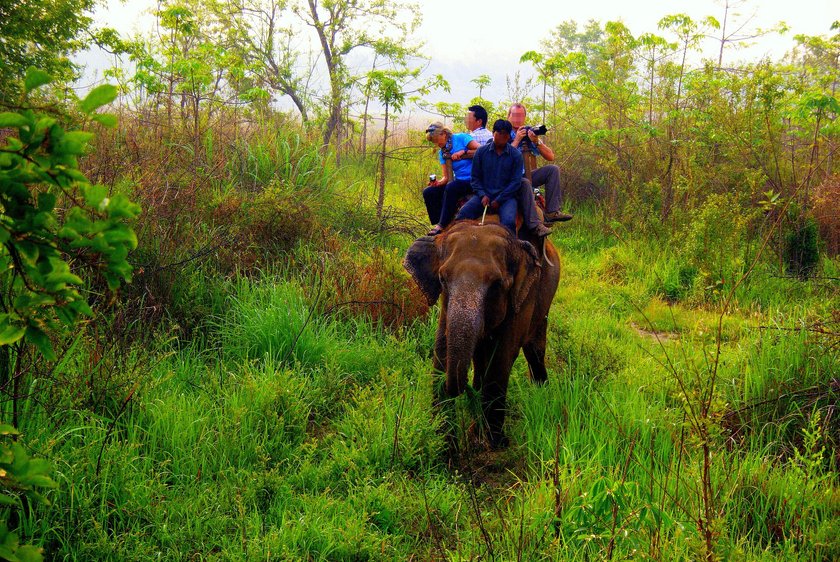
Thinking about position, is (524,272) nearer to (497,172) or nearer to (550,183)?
(497,172)

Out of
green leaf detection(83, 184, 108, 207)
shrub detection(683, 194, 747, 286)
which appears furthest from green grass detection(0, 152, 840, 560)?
shrub detection(683, 194, 747, 286)

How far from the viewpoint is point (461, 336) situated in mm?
3990

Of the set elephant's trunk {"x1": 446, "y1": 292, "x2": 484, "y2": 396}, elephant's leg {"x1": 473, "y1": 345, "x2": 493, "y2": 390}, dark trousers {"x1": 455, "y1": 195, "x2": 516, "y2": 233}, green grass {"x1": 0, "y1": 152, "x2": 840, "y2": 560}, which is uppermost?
dark trousers {"x1": 455, "y1": 195, "x2": 516, "y2": 233}

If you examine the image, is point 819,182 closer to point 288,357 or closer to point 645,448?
point 645,448

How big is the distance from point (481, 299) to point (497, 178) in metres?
1.24

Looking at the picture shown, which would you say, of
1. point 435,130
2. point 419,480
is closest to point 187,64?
point 435,130

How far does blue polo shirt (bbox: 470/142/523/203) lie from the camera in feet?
16.3

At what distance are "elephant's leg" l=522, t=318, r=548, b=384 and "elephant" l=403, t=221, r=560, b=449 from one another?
0.38 meters

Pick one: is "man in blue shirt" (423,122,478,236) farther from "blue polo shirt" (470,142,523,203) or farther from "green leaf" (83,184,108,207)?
"green leaf" (83,184,108,207)

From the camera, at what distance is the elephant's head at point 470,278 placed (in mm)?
4027

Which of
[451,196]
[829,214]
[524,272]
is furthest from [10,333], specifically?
[829,214]

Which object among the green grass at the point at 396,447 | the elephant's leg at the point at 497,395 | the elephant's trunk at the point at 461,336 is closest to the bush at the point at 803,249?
the green grass at the point at 396,447

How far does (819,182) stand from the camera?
10266 millimetres

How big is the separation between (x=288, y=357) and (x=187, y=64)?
176 inches
